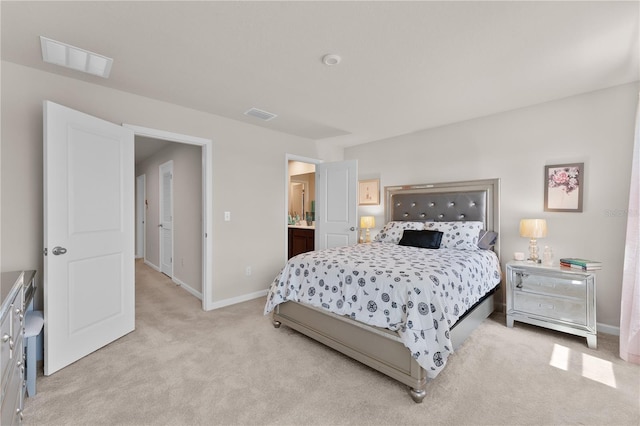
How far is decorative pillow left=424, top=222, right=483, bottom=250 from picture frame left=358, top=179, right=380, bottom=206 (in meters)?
1.42

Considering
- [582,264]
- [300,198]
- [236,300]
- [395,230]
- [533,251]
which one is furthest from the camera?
[300,198]

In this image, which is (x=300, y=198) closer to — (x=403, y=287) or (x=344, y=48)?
(x=344, y=48)

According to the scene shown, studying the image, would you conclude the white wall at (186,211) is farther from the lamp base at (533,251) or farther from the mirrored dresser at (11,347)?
the lamp base at (533,251)

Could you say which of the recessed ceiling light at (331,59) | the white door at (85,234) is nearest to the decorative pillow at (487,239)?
the recessed ceiling light at (331,59)

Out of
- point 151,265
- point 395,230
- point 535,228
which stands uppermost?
point 535,228

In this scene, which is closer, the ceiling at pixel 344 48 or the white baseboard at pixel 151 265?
the ceiling at pixel 344 48

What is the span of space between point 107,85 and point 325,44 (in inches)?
85.1

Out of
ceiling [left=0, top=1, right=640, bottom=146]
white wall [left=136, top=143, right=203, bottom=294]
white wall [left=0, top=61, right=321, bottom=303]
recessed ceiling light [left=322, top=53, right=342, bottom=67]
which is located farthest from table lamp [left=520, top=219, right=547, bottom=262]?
white wall [left=136, top=143, right=203, bottom=294]

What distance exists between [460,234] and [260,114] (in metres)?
2.85

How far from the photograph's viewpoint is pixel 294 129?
4.20 metres

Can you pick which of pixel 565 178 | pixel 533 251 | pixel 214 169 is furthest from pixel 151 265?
pixel 565 178

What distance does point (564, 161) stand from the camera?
10.1 ft

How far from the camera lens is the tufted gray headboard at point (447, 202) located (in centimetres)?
355

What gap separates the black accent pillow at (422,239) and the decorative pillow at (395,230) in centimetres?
20
